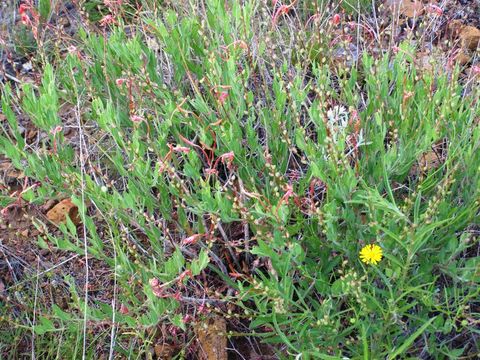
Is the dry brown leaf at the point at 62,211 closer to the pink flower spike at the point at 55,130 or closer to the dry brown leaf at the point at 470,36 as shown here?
the pink flower spike at the point at 55,130

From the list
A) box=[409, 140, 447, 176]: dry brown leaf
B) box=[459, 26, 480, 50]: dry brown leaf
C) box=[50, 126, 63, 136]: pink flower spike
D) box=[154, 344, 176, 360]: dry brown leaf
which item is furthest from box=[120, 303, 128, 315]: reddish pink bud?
box=[459, 26, 480, 50]: dry brown leaf

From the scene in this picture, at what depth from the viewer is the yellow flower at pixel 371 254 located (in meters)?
2.13

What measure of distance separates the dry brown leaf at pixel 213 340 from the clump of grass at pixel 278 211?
0.06 meters

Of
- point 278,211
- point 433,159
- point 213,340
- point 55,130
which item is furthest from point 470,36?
point 55,130

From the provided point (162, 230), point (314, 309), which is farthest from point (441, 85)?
point (162, 230)

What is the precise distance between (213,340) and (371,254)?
2.36 feet

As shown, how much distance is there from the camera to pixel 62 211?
3146mm

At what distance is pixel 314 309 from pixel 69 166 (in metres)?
1.04

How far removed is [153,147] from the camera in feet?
7.86

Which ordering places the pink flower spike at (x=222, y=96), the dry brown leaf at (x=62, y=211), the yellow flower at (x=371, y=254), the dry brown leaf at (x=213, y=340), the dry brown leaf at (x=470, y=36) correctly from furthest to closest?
the dry brown leaf at (x=470, y=36) < the dry brown leaf at (x=62, y=211) < the dry brown leaf at (x=213, y=340) < the pink flower spike at (x=222, y=96) < the yellow flower at (x=371, y=254)

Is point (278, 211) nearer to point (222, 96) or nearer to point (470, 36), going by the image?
point (222, 96)

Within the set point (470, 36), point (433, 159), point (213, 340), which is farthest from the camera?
point (470, 36)

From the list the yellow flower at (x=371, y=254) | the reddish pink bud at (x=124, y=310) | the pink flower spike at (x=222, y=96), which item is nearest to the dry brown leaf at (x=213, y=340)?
the reddish pink bud at (x=124, y=310)

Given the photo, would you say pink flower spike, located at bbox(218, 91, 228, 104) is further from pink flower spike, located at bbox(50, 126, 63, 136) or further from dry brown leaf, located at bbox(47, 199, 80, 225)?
dry brown leaf, located at bbox(47, 199, 80, 225)
